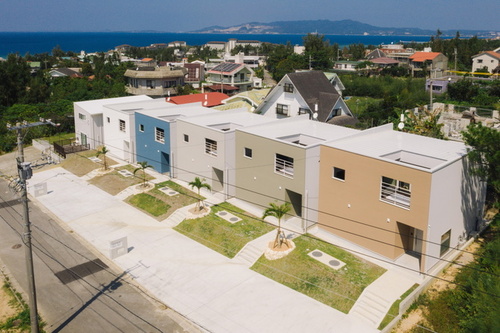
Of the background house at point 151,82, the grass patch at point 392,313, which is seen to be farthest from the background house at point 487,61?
the grass patch at point 392,313

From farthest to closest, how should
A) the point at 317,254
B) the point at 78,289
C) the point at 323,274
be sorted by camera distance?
the point at 317,254 < the point at 323,274 < the point at 78,289

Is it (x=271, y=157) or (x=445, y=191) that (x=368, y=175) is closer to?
(x=445, y=191)

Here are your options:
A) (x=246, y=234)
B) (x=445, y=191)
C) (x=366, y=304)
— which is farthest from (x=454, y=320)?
(x=246, y=234)

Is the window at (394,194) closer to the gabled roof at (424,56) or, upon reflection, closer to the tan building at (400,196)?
the tan building at (400,196)

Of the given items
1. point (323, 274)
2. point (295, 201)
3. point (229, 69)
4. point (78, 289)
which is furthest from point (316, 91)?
point (229, 69)

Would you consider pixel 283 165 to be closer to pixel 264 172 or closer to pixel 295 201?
pixel 264 172

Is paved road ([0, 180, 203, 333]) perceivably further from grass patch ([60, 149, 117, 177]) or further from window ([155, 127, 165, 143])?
window ([155, 127, 165, 143])
